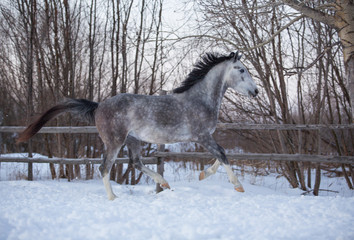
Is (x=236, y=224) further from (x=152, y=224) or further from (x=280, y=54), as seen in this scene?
(x=280, y=54)

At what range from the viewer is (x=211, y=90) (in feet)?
12.7

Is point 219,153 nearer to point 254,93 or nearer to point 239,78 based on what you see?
point 254,93

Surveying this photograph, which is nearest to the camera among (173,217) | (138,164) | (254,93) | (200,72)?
(173,217)

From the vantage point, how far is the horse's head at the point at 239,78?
3814 millimetres

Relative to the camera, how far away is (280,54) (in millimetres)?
6051

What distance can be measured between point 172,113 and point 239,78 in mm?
1081

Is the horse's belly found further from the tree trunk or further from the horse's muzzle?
the tree trunk

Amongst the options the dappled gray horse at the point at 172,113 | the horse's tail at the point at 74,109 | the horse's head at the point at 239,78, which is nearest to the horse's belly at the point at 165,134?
the dappled gray horse at the point at 172,113

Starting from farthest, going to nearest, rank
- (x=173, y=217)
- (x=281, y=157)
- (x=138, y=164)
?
(x=281, y=157), (x=138, y=164), (x=173, y=217)

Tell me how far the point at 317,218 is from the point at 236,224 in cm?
79

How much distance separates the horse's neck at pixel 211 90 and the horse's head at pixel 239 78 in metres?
0.11

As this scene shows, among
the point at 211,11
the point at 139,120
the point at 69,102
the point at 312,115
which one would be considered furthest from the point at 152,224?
the point at 312,115

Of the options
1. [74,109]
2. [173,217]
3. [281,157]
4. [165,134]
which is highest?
[74,109]

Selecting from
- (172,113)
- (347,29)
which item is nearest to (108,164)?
(172,113)
